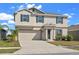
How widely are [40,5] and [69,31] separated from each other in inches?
69.9

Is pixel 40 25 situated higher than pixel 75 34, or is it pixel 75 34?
pixel 40 25

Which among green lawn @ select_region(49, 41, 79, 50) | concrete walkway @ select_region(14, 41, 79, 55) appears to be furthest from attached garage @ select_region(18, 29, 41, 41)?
green lawn @ select_region(49, 41, 79, 50)

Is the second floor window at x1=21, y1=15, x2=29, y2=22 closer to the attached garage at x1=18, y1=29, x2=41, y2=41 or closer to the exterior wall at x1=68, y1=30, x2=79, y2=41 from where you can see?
the attached garage at x1=18, y1=29, x2=41, y2=41

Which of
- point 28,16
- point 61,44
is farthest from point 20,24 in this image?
point 61,44

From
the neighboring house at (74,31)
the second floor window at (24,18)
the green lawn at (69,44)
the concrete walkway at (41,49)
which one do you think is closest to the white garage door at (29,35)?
the concrete walkway at (41,49)

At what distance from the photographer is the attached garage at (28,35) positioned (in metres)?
16.6

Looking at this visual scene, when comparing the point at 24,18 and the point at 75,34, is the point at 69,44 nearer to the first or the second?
the point at 75,34

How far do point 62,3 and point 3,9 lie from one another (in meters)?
2.49

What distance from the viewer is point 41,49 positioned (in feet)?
53.4

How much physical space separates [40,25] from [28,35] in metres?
0.69

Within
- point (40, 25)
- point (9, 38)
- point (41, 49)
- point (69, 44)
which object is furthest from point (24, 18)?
point (69, 44)

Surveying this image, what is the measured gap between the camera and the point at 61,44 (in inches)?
651
